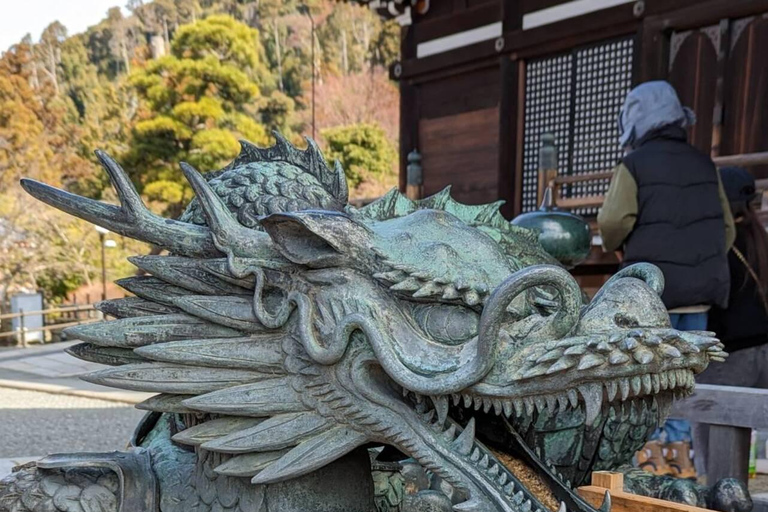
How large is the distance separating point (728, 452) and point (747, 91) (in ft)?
13.5

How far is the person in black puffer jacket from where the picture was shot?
2951mm

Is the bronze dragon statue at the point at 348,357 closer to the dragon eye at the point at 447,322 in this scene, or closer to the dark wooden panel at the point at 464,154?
the dragon eye at the point at 447,322

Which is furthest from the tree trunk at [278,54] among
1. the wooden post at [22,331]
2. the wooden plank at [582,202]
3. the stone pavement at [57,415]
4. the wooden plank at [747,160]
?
the wooden plank at [747,160]

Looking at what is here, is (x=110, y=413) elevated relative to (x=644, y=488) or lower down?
lower down

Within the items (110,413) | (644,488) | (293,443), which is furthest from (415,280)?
(110,413)

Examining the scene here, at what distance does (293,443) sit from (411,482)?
376 millimetres

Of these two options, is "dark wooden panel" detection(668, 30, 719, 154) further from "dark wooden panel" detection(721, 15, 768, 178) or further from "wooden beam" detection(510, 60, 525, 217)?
"wooden beam" detection(510, 60, 525, 217)

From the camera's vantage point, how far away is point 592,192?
6.45m

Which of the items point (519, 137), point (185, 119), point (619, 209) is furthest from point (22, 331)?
point (619, 209)

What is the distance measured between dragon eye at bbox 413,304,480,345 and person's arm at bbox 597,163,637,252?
6.43 ft

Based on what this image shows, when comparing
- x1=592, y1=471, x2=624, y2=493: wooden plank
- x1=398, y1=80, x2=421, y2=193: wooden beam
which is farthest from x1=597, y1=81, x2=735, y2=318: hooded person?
x1=398, y1=80, x2=421, y2=193: wooden beam

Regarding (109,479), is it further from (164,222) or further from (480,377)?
(480,377)

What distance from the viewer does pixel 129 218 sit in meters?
1.00

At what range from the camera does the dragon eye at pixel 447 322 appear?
87 centimetres
